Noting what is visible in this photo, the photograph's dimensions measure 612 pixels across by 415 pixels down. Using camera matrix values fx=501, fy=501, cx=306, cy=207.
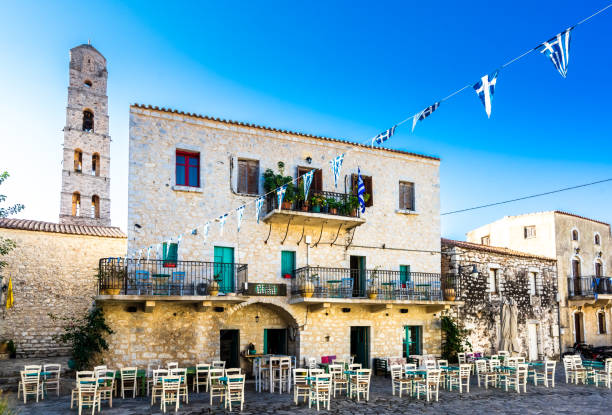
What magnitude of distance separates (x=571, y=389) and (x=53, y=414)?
14.1 m

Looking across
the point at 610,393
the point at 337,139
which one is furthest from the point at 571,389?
the point at 337,139

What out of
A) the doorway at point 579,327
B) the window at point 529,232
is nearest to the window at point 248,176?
the window at point 529,232

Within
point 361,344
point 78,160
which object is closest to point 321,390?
point 361,344

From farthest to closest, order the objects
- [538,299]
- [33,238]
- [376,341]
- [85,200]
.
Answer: [85,200]
[538,299]
[33,238]
[376,341]

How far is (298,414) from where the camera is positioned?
1094 centimetres

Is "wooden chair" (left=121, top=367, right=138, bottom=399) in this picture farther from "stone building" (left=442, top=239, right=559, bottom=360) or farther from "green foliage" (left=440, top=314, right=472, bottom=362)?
"stone building" (left=442, top=239, right=559, bottom=360)

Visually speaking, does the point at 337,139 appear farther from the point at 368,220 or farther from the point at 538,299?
the point at 538,299

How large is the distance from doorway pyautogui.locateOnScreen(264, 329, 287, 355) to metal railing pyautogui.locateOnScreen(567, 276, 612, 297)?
52.4ft

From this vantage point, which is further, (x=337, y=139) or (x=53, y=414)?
(x=337, y=139)

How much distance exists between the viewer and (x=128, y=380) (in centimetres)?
1293

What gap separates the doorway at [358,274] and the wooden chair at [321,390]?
6077 millimetres

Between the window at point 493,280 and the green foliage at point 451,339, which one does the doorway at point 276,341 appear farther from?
the window at point 493,280

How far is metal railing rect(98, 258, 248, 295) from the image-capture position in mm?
14039

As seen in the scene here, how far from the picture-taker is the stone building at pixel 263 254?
14867 mm
